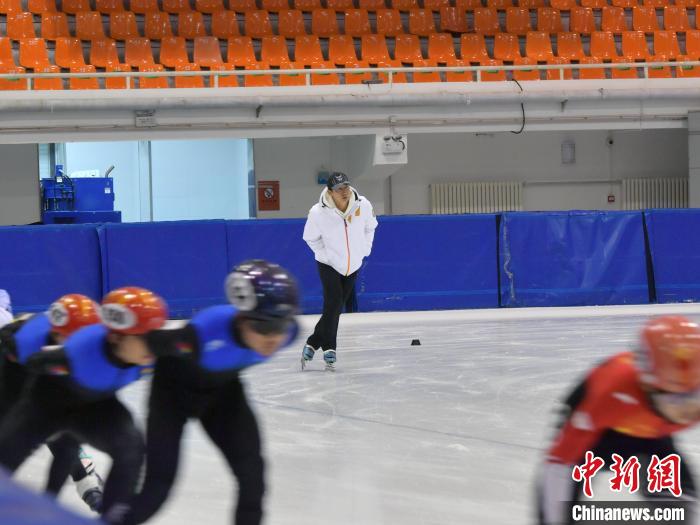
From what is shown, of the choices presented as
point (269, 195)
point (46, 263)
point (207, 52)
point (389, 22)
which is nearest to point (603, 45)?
point (389, 22)

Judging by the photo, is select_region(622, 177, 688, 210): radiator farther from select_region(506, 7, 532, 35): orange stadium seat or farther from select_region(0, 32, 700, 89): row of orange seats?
select_region(506, 7, 532, 35): orange stadium seat

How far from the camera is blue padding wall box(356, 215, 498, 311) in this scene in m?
11.4

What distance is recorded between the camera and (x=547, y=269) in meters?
11.5

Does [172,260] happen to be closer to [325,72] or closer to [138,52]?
[325,72]

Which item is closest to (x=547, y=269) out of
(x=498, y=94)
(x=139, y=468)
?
(x=498, y=94)

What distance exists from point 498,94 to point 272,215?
454cm

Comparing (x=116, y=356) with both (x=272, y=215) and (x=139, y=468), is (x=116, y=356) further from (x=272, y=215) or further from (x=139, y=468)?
(x=272, y=215)

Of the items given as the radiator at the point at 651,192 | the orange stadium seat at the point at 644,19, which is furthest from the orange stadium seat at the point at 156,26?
the radiator at the point at 651,192

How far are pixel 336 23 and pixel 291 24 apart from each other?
721 millimetres

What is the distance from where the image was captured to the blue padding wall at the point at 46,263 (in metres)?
10.8

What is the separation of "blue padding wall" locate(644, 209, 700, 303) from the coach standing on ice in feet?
17.9

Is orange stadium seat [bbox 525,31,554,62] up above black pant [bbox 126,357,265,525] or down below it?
above

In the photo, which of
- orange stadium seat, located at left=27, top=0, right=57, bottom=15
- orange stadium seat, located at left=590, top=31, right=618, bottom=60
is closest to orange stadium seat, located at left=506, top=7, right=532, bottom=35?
orange stadium seat, located at left=590, top=31, right=618, bottom=60

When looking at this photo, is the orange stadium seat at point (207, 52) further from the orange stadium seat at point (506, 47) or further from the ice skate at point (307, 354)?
the ice skate at point (307, 354)
